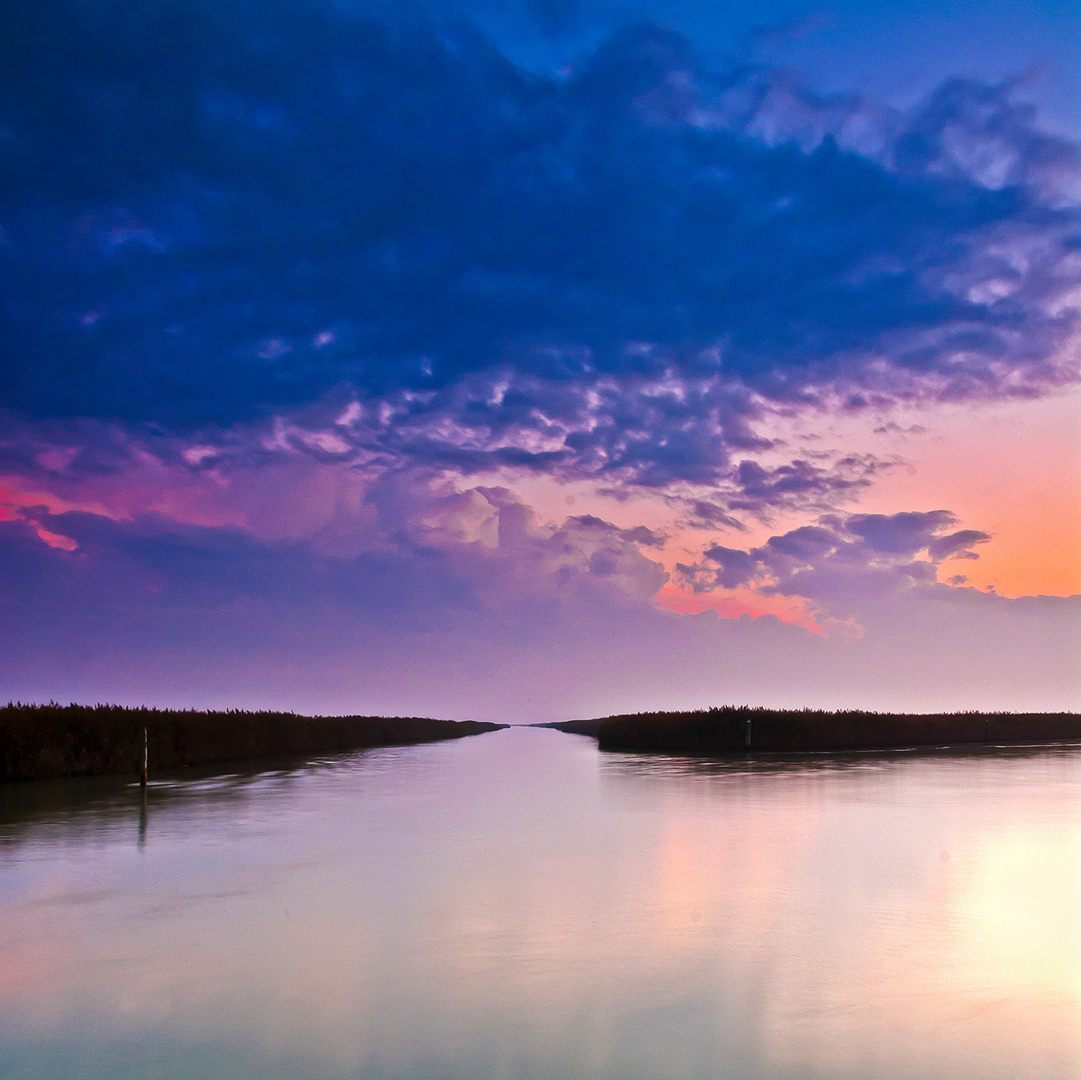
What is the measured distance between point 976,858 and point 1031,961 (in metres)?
4.18

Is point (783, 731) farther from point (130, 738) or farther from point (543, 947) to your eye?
point (543, 947)

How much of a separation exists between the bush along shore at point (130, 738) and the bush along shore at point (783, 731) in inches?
608

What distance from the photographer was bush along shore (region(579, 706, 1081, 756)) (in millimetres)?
41062

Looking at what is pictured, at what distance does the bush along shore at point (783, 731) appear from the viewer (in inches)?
1617

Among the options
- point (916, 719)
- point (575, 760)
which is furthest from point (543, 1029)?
point (916, 719)

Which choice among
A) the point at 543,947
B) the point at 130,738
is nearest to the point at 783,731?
the point at 130,738

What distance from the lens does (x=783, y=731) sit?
4106 cm

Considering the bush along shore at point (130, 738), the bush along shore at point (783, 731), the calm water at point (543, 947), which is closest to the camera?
the calm water at point (543, 947)

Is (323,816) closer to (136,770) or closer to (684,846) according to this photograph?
(684,846)

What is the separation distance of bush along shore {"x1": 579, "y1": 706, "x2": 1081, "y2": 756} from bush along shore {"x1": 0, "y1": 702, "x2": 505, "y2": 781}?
50.7 ft

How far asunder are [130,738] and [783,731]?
2703 centimetres

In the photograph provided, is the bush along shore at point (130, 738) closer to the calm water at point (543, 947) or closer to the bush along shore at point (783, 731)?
the calm water at point (543, 947)

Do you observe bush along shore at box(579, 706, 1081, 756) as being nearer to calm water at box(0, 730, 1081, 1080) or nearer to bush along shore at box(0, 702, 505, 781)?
bush along shore at box(0, 702, 505, 781)

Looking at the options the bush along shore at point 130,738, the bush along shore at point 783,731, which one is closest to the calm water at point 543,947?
the bush along shore at point 130,738
